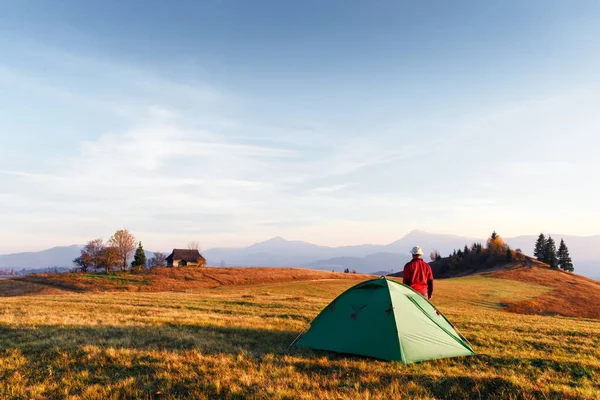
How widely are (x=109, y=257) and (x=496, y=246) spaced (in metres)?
114

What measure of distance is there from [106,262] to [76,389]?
84.6 meters

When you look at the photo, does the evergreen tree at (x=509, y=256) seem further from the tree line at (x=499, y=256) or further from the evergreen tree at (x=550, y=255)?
the evergreen tree at (x=550, y=255)

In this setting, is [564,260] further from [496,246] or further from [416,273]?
[416,273]

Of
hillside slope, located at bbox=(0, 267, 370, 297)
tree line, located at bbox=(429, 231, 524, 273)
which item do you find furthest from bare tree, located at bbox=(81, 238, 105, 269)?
tree line, located at bbox=(429, 231, 524, 273)

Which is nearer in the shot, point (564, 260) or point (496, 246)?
point (564, 260)

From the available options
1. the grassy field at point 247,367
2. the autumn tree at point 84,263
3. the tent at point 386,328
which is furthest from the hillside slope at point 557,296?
the autumn tree at point 84,263

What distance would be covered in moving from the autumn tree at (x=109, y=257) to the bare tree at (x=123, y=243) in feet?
4.02

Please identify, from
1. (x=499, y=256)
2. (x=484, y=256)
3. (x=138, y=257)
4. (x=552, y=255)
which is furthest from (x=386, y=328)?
(x=484, y=256)

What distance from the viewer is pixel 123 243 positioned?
8375cm

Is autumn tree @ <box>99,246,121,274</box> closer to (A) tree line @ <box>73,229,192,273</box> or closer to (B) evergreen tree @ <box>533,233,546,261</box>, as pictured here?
(A) tree line @ <box>73,229,192,273</box>

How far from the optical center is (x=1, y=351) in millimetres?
9078

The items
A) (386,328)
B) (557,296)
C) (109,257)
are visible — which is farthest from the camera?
(109,257)

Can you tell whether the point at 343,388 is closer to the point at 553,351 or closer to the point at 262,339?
the point at 262,339

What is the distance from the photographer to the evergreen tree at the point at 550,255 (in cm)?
9150
